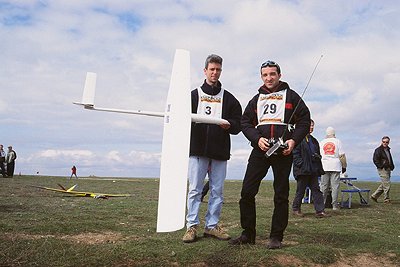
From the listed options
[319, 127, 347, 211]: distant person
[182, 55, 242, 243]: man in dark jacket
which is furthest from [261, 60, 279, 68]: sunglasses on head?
[319, 127, 347, 211]: distant person

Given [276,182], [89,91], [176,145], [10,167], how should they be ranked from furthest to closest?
[10,167]
[89,91]
[276,182]
[176,145]

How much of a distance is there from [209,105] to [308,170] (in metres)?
4.48

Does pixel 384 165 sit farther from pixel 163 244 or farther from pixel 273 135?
pixel 163 244

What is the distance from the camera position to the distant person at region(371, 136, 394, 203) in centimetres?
1288

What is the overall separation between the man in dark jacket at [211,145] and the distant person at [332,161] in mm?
5310

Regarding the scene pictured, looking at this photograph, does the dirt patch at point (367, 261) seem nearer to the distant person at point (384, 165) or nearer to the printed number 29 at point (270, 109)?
the printed number 29 at point (270, 109)

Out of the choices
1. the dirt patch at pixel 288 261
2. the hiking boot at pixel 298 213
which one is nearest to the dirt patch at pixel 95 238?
the dirt patch at pixel 288 261

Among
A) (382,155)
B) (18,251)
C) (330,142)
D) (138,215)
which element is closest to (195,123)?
(18,251)

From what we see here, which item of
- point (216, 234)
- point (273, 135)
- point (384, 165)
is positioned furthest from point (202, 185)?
point (384, 165)

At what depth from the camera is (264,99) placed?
522 centimetres

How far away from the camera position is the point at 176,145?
15.9ft

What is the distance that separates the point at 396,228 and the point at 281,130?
3806mm

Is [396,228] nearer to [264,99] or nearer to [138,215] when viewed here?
[264,99]

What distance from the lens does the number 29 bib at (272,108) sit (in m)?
5.11
